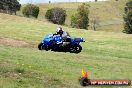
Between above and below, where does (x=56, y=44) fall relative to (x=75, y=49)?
above

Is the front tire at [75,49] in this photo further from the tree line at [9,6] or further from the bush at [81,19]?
the bush at [81,19]

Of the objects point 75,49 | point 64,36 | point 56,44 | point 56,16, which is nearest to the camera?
point 64,36

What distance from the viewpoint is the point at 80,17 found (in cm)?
12025

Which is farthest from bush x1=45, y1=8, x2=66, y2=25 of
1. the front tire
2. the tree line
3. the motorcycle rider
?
the motorcycle rider

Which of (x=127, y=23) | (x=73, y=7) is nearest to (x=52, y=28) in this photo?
(x=127, y=23)

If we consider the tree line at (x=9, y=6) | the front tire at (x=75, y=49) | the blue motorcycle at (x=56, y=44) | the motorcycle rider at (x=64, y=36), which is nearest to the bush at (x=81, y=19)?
the tree line at (x=9, y=6)

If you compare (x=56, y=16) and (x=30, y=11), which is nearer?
(x=30, y=11)

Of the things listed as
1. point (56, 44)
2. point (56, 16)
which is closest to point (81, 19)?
point (56, 16)

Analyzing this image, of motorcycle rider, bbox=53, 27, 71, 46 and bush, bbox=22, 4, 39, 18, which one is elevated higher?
motorcycle rider, bbox=53, 27, 71, 46

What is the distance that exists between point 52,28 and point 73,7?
141 metres

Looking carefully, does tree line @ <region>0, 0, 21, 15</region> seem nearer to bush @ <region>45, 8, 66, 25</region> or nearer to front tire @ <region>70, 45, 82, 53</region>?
bush @ <region>45, 8, 66, 25</region>

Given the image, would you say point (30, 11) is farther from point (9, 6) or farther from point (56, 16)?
point (9, 6)

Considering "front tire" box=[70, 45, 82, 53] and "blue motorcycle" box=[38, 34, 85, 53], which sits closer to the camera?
"blue motorcycle" box=[38, 34, 85, 53]

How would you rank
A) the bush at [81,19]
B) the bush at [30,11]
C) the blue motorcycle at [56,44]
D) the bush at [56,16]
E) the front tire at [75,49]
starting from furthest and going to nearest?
1. the bush at [56,16]
2. the bush at [30,11]
3. the bush at [81,19]
4. the front tire at [75,49]
5. the blue motorcycle at [56,44]
